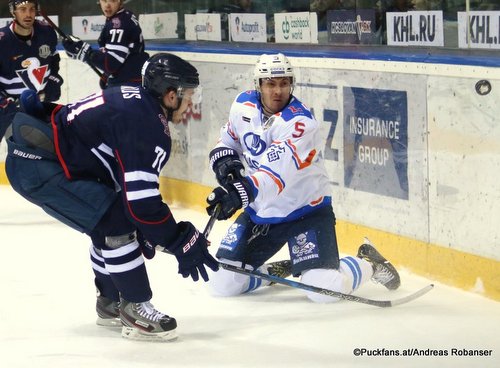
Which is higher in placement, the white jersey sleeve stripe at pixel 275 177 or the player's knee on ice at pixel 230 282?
the white jersey sleeve stripe at pixel 275 177

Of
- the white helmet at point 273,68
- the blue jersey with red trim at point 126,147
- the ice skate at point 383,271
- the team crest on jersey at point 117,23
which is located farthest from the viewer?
the team crest on jersey at point 117,23

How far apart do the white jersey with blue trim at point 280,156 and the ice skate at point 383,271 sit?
1.01ft

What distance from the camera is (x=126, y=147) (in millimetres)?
3350

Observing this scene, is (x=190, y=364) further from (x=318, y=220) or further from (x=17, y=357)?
(x=318, y=220)

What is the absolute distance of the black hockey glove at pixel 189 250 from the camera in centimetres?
341

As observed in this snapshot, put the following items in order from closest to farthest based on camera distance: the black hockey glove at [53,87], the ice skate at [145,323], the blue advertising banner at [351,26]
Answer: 1. the ice skate at [145,323]
2. the blue advertising banner at [351,26]
3. the black hockey glove at [53,87]

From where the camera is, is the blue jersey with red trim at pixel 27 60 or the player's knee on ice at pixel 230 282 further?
the blue jersey with red trim at pixel 27 60

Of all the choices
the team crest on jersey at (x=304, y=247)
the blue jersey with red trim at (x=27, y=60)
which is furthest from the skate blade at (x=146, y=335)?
the blue jersey with red trim at (x=27, y=60)

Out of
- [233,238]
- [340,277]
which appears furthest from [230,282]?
[340,277]

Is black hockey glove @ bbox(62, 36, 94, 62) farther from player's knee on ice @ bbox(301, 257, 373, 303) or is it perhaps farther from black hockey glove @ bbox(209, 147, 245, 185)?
player's knee on ice @ bbox(301, 257, 373, 303)

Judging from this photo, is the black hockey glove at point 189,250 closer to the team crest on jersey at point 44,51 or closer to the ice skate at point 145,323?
the ice skate at point 145,323

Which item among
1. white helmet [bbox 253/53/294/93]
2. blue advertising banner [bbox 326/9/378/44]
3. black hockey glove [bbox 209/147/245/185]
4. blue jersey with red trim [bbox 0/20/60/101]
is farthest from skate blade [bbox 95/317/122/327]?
blue jersey with red trim [bbox 0/20/60/101]

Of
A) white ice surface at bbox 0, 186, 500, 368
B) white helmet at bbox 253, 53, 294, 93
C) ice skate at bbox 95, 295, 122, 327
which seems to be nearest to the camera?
white ice surface at bbox 0, 186, 500, 368

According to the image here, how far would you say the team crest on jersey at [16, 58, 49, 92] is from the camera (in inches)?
239
